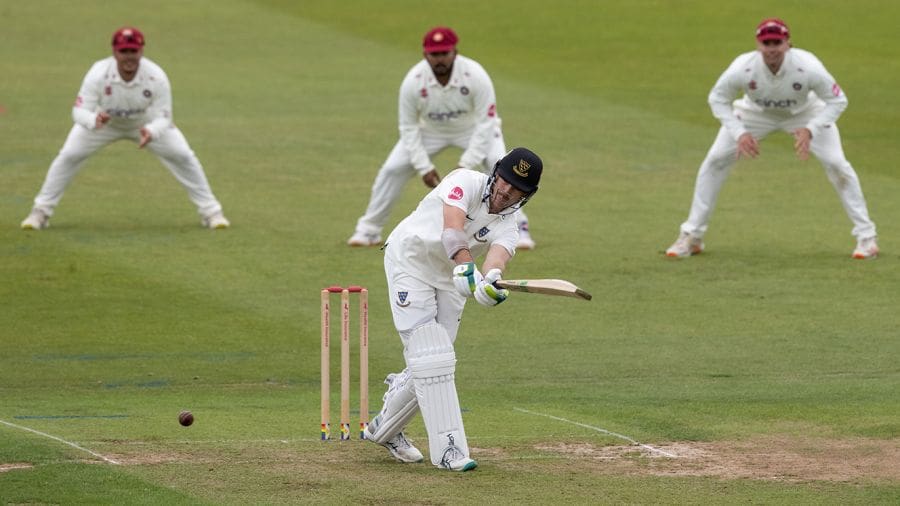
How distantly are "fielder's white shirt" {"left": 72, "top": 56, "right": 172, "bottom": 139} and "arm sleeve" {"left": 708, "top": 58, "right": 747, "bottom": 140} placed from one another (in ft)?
17.4

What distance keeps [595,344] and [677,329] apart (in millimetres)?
761

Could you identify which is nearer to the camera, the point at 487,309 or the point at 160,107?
the point at 487,309

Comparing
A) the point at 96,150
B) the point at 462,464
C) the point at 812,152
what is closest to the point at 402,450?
the point at 462,464

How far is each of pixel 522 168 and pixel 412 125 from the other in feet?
22.9

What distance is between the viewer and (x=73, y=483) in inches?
317

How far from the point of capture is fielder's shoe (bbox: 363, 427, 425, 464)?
8.82 metres

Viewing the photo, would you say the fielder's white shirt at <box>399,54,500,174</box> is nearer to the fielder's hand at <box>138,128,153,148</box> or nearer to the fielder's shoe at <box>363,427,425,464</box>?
the fielder's hand at <box>138,128,153,148</box>

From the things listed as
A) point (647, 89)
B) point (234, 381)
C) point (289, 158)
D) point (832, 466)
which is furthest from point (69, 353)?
point (647, 89)

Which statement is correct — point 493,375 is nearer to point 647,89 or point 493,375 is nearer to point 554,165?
point 554,165

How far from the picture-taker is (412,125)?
15250 millimetres

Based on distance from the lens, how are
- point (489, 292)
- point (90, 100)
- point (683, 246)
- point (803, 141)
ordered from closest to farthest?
point (489, 292)
point (803, 141)
point (683, 246)
point (90, 100)

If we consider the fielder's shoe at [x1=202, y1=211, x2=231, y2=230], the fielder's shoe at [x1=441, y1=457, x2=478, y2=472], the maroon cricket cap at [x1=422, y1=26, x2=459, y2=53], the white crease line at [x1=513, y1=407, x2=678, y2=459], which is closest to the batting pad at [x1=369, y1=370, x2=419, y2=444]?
the fielder's shoe at [x1=441, y1=457, x2=478, y2=472]

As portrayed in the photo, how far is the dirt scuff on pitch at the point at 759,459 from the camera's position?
27.9 ft

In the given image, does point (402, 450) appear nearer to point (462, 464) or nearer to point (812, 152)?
point (462, 464)
